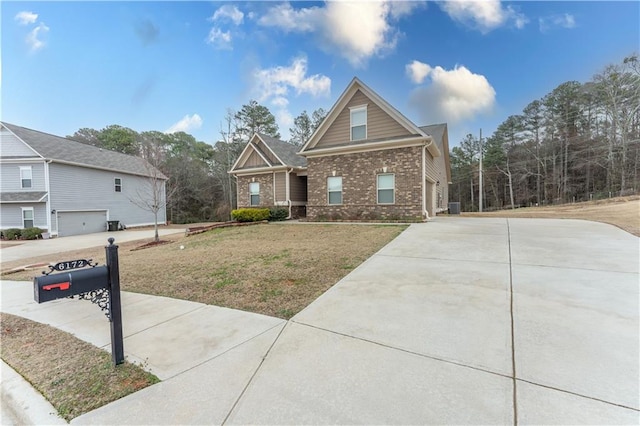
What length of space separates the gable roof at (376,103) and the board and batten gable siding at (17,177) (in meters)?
19.1

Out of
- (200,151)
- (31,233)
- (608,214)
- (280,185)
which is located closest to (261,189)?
(280,185)

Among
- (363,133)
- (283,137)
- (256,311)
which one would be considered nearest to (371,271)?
(256,311)

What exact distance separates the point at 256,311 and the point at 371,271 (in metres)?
2.46

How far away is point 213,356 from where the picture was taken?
271 centimetres

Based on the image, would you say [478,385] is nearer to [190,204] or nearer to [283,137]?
[190,204]

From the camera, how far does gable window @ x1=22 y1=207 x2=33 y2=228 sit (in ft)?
61.3

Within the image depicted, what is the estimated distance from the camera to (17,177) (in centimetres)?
1883

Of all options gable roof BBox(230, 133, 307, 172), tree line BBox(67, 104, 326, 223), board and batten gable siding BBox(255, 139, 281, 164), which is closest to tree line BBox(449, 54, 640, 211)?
gable roof BBox(230, 133, 307, 172)

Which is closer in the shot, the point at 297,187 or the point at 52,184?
the point at 297,187

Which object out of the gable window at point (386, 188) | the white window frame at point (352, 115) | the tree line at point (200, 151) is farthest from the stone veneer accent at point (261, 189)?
the tree line at point (200, 151)

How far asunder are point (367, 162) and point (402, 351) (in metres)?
11.8

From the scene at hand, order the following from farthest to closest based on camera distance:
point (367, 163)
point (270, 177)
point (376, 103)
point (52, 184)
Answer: point (52, 184)
point (270, 177)
point (367, 163)
point (376, 103)

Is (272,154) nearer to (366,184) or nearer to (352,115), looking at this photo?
(352,115)

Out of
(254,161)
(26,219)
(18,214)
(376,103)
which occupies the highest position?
→ (376,103)
